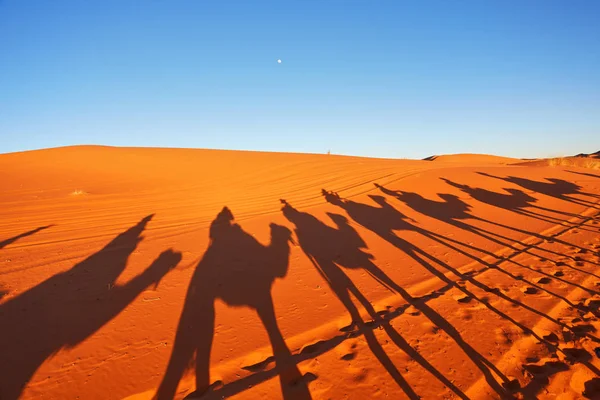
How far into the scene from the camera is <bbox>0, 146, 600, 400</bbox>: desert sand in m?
2.91

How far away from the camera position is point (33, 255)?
5.81 meters

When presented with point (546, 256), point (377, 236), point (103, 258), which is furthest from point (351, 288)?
point (103, 258)

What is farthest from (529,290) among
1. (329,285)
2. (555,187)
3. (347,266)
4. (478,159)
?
(478,159)

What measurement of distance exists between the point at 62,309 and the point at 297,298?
10.3 ft

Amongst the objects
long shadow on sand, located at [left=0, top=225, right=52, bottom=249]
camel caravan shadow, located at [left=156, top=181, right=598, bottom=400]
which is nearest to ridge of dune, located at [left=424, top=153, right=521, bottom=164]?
camel caravan shadow, located at [left=156, top=181, right=598, bottom=400]

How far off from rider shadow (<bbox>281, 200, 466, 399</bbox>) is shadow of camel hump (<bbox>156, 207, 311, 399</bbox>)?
0.60 m

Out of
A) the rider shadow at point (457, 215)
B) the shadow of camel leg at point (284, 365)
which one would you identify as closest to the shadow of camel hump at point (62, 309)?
the shadow of camel leg at point (284, 365)

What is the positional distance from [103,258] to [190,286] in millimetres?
2177

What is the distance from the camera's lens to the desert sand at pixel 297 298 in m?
2.91

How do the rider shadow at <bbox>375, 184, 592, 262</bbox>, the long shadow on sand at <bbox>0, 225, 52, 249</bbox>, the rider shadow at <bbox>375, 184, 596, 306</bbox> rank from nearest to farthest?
the rider shadow at <bbox>375, 184, 596, 306</bbox>, the long shadow on sand at <bbox>0, 225, 52, 249</bbox>, the rider shadow at <bbox>375, 184, 592, 262</bbox>

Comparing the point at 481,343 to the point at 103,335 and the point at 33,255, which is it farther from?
the point at 33,255

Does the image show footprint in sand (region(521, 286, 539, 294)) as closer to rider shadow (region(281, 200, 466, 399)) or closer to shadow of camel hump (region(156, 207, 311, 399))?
rider shadow (region(281, 200, 466, 399))

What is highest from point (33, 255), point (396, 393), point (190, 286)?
point (33, 255)

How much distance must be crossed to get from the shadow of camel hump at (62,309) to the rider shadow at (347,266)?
2.79 metres
